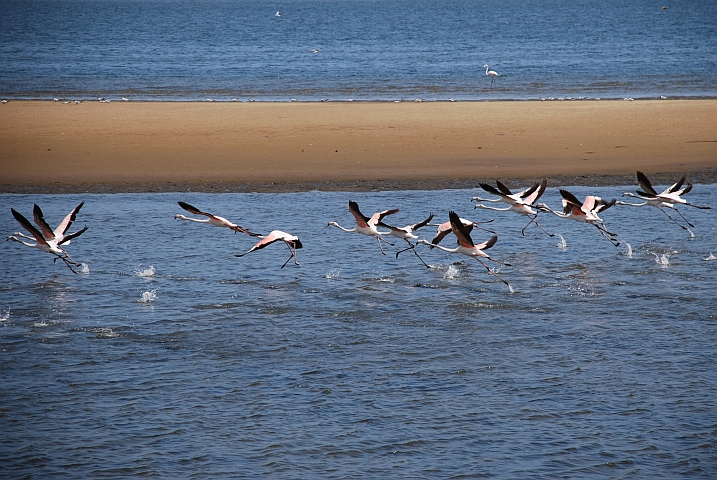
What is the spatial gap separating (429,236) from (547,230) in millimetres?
1850

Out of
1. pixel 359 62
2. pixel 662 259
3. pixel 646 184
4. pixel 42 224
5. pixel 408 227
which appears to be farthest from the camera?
pixel 359 62

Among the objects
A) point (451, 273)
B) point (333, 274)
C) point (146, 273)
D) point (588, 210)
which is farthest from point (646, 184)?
point (146, 273)

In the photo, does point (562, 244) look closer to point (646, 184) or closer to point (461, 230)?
point (646, 184)

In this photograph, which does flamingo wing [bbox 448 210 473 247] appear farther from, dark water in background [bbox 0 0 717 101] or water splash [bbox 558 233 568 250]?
dark water in background [bbox 0 0 717 101]

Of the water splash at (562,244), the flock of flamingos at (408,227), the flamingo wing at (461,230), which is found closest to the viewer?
the flamingo wing at (461,230)

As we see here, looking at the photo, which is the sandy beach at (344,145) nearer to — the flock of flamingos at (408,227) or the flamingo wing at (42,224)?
the flock of flamingos at (408,227)

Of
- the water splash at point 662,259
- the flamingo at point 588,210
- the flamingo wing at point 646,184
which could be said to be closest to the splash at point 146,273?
the flamingo at point 588,210

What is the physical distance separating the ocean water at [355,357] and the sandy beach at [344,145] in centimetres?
332

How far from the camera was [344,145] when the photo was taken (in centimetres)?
1880

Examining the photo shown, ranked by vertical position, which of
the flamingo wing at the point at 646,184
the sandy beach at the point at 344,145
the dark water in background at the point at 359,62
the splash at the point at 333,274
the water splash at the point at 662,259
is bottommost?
the splash at the point at 333,274

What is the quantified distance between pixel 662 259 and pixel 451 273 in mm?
2909

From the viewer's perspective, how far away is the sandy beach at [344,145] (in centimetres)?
1633

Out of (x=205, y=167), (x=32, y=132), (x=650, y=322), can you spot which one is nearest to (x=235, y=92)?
(x=32, y=132)

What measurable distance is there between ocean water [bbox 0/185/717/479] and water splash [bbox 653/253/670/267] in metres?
0.03
